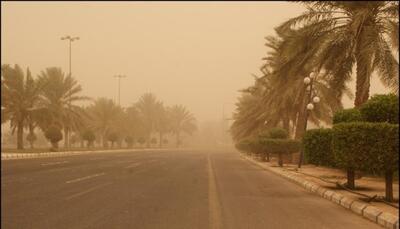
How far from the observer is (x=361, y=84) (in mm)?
16688

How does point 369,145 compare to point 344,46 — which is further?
point 344,46

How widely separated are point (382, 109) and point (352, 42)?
6065 mm

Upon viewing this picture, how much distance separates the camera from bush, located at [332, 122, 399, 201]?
9922mm

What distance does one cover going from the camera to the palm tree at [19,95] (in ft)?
131

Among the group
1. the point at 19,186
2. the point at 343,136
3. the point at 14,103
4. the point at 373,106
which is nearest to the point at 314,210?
the point at 343,136

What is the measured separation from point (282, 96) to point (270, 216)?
19303mm

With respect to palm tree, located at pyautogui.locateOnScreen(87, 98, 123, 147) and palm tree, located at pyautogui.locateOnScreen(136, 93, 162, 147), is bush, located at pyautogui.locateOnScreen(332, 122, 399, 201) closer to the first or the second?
palm tree, located at pyautogui.locateOnScreen(87, 98, 123, 147)

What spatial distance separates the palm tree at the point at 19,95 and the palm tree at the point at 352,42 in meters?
29.5

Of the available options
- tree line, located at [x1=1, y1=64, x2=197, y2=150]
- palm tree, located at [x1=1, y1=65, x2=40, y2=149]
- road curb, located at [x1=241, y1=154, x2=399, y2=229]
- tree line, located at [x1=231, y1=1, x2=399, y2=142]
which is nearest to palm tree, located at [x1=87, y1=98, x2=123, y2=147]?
tree line, located at [x1=1, y1=64, x2=197, y2=150]

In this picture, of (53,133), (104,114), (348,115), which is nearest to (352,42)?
(348,115)

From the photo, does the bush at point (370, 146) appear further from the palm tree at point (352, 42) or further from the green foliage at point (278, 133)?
the green foliage at point (278, 133)

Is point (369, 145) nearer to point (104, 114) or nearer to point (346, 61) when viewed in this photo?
point (346, 61)

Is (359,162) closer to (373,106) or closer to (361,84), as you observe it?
(373,106)

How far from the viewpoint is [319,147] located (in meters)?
15.3
